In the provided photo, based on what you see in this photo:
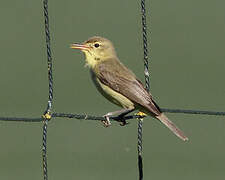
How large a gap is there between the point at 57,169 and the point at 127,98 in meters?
3.77

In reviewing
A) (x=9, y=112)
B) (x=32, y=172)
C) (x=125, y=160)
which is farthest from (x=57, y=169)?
(x=9, y=112)

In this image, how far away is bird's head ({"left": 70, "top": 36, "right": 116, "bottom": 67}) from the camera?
6.55 metres

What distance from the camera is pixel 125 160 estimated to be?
9789 millimetres

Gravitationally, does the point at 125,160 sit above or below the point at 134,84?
below

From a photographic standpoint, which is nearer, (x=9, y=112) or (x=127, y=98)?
(x=127, y=98)

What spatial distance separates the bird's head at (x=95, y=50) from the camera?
258 inches

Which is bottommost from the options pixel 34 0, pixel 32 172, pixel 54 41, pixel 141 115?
pixel 32 172

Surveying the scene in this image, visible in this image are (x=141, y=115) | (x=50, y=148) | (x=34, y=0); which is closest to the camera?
(x=141, y=115)

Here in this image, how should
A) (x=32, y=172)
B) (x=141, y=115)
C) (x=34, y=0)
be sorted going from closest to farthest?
1. (x=141, y=115)
2. (x=32, y=172)
3. (x=34, y=0)

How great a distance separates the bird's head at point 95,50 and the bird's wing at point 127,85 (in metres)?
0.26

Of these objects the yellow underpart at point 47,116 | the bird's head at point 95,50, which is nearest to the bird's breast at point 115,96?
the bird's head at point 95,50

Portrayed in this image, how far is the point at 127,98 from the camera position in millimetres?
6066

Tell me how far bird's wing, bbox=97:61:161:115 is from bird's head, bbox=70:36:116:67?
0.85 feet

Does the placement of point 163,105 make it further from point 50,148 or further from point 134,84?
point 134,84
